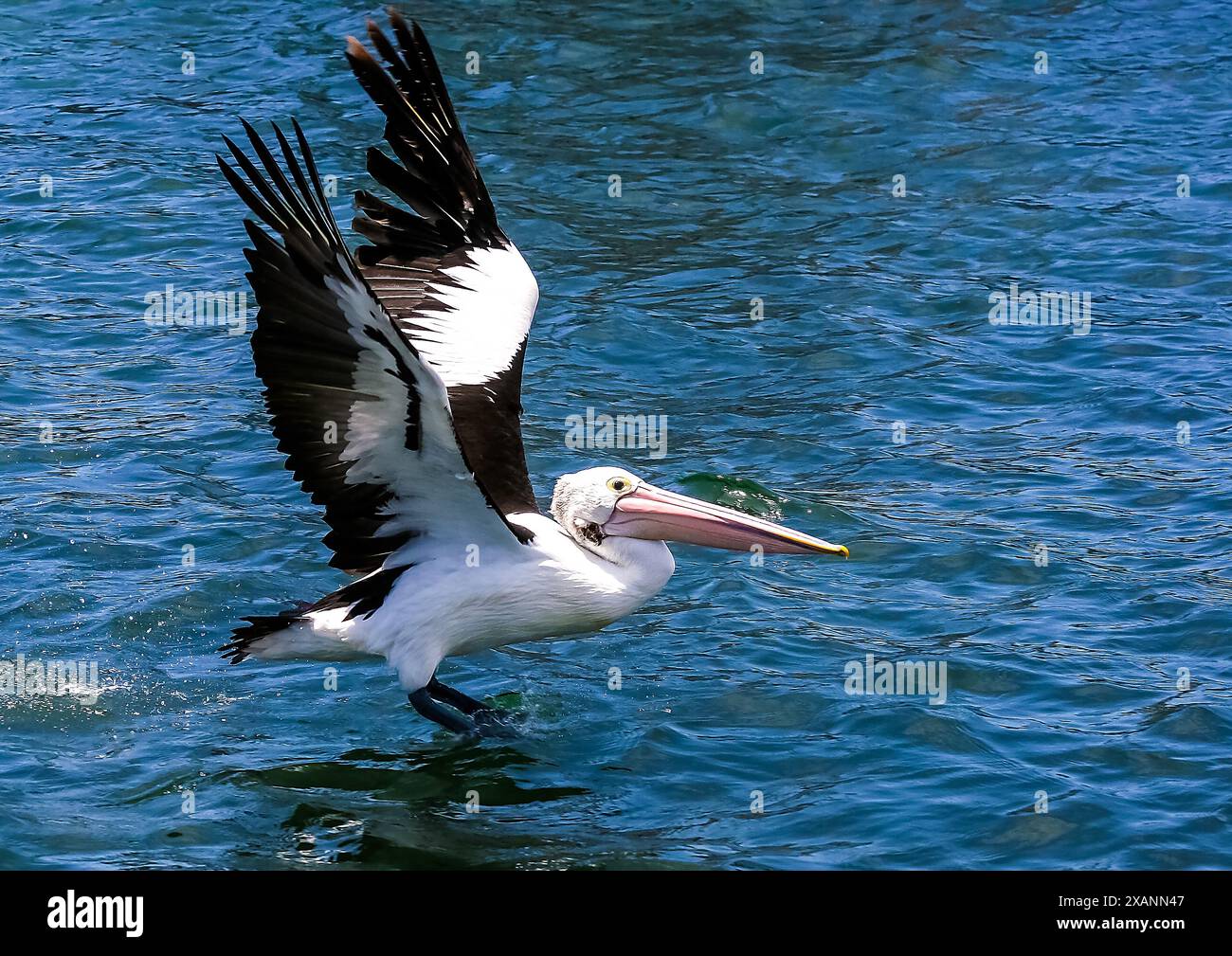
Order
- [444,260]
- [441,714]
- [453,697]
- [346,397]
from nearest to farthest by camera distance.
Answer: [346,397] → [441,714] → [453,697] → [444,260]

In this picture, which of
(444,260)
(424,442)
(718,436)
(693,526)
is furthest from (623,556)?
(718,436)


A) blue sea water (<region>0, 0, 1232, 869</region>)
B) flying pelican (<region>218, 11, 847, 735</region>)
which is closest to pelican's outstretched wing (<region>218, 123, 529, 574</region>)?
flying pelican (<region>218, 11, 847, 735</region>)

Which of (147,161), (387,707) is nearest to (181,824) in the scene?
(387,707)

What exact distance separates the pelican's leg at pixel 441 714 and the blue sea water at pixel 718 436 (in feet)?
0.30

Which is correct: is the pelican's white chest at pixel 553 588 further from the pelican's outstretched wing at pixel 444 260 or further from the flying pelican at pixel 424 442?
the pelican's outstretched wing at pixel 444 260

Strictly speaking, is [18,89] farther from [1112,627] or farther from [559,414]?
[1112,627]

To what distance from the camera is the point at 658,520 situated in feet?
23.1

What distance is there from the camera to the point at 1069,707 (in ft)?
23.0

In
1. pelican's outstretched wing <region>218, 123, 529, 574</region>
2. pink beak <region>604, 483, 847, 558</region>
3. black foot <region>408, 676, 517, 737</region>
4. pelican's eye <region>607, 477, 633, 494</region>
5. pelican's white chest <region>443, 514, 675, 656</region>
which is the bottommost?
black foot <region>408, 676, 517, 737</region>

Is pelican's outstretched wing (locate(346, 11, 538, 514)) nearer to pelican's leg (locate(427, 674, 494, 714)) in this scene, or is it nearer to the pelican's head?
the pelican's head

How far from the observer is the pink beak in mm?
6961

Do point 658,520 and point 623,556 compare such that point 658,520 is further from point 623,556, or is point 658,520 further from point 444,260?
point 444,260

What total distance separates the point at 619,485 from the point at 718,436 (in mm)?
2660

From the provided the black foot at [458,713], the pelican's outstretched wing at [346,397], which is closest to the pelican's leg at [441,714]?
the black foot at [458,713]
